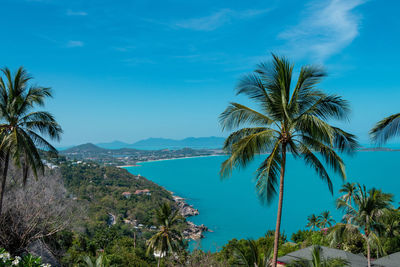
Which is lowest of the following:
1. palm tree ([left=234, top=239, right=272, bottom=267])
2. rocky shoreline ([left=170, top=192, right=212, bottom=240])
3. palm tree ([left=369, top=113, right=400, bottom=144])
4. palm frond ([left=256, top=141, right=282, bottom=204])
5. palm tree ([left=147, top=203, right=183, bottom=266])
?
rocky shoreline ([left=170, top=192, right=212, bottom=240])

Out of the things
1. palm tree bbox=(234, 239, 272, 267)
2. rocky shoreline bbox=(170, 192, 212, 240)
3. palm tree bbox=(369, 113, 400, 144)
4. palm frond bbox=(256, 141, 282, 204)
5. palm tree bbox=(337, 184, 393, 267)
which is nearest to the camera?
palm tree bbox=(369, 113, 400, 144)

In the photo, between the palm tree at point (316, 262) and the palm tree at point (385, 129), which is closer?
the palm tree at point (385, 129)

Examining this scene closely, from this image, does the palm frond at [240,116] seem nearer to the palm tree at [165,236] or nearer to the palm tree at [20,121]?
the palm tree at [20,121]

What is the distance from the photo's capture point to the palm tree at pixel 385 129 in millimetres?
5367

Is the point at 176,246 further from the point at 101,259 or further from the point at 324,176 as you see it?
the point at 324,176

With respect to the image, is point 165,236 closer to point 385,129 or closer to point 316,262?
point 316,262

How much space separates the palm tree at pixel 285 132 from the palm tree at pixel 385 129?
1.33ft

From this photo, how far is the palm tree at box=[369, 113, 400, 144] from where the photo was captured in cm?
537

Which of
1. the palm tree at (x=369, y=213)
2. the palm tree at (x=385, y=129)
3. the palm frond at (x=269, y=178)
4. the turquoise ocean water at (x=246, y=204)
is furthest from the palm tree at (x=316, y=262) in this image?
the turquoise ocean water at (x=246, y=204)

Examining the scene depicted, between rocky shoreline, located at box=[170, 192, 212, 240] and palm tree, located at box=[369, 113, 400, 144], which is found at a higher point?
palm tree, located at box=[369, 113, 400, 144]

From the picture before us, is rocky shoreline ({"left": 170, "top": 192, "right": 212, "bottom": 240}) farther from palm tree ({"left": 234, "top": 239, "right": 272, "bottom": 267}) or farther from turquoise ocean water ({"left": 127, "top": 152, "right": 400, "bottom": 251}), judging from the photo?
palm tree ({"left": 234, "top": 239, "right": 272, "bottom": 267})

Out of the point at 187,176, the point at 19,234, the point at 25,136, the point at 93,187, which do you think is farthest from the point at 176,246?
the point at 187,176

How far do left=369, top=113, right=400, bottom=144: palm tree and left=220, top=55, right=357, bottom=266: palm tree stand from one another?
0.41 m

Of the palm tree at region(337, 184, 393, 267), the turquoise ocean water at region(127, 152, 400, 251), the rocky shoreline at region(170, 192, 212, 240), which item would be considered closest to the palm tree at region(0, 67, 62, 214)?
the palm tree at region(337, 184, 393, 267)
